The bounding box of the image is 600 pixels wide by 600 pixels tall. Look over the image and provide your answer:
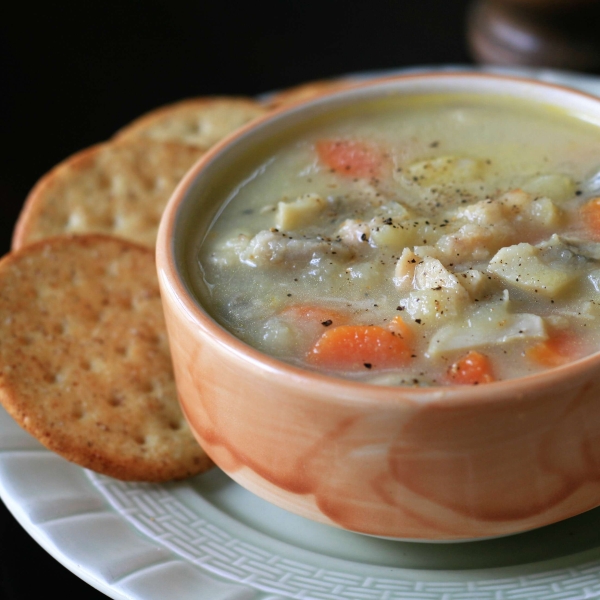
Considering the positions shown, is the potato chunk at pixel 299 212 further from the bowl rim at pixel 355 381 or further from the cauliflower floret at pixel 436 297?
the cauliflower floret at pixel 436 297

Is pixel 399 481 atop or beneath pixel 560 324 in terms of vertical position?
beneath

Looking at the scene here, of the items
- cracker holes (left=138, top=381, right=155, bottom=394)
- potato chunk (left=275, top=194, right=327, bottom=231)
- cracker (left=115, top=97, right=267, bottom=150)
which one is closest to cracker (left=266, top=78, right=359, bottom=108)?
cracker (left=115, top=97, right=267, bottom=150)

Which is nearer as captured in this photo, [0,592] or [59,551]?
[59,551]

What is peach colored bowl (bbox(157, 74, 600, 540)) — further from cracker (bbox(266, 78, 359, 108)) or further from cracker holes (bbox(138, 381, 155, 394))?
cracker (bbox(266, 78, 359, 108))

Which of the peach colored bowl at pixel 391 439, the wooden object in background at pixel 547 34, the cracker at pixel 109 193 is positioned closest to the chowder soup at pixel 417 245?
the peach colored bowl at pixel 391 439

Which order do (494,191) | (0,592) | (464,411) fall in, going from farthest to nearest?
(494,191), (0,592), (464,411)

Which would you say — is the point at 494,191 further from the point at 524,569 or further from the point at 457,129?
the point at 524,569

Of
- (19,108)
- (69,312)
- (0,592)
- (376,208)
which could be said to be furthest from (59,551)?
(19,108)
